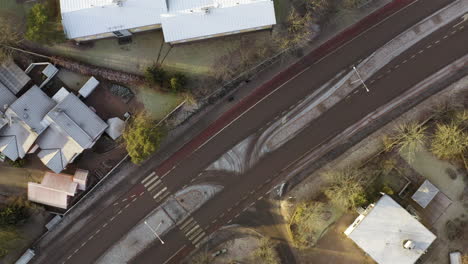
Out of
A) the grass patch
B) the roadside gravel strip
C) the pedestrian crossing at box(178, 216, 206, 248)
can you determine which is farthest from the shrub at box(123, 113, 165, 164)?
the pedestrian crossing at box(178, 216, 206, 248)

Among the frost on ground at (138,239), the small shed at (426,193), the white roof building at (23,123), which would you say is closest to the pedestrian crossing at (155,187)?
the frost on ground at (138,239)

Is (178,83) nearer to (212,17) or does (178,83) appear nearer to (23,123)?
(212,17)

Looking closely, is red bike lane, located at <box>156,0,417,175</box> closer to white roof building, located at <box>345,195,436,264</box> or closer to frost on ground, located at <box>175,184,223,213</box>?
frost on ground, located at <box>175,184,223,213</box>

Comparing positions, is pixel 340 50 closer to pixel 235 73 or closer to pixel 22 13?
pixel 235 73

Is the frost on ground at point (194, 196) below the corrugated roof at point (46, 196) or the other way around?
the other way around

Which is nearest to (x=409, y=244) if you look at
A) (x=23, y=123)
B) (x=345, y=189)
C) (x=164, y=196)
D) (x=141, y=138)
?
(x=345, y=189)

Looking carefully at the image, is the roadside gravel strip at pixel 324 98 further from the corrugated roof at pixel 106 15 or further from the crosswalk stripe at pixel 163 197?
the corrugated roof at pixel 106 15

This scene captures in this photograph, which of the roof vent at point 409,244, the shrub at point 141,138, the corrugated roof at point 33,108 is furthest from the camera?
the corrugated roof at point 33,108

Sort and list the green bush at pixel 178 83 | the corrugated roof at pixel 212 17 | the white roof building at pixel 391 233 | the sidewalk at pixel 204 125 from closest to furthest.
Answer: the corrugated roof at pixel 212 17, the white roof building at pixel 391 233, the green bush at pixel 178 83, the sidewalk at pixel 204 125
